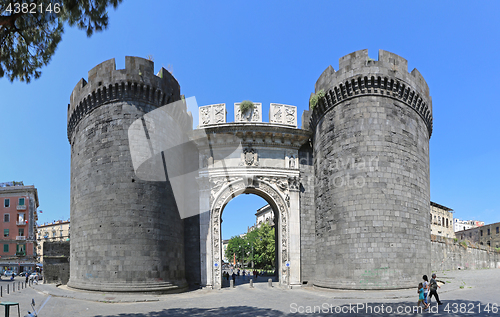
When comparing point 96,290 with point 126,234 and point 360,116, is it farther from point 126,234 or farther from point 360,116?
point 360,116

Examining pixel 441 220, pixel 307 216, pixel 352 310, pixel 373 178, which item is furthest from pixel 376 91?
pixel 441 220

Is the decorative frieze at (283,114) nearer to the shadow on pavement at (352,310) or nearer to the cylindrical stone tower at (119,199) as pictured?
the cylindrical stone tower at (119,199)

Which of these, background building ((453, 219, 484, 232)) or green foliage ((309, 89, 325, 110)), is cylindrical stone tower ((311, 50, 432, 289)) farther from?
background building ((453, 219, 484, 232))

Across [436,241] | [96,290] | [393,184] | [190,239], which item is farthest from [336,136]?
[436,241]

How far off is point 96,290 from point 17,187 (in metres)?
45.4

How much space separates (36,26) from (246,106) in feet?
51.8

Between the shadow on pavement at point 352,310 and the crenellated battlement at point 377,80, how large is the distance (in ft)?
39.3

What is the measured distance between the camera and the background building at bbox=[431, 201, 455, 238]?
65206mm

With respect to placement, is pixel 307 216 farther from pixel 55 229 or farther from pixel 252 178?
pixel 55 229

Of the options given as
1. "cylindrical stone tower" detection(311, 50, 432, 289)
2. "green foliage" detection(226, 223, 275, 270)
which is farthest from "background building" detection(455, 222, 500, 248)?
"cylindrical stone tower" detection(311, 50, 432, 289)

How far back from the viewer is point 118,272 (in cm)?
2039

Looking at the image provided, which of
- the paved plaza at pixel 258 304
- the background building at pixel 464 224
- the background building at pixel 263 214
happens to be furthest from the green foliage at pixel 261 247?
the background building at pixel 464 224

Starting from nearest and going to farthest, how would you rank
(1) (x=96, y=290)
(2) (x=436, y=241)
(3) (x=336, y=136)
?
(1) (x=96, y=290)
(3) (x=336, y=136)
(2) (x=436, y=241)

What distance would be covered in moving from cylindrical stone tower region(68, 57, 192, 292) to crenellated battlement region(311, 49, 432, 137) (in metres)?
10.4
